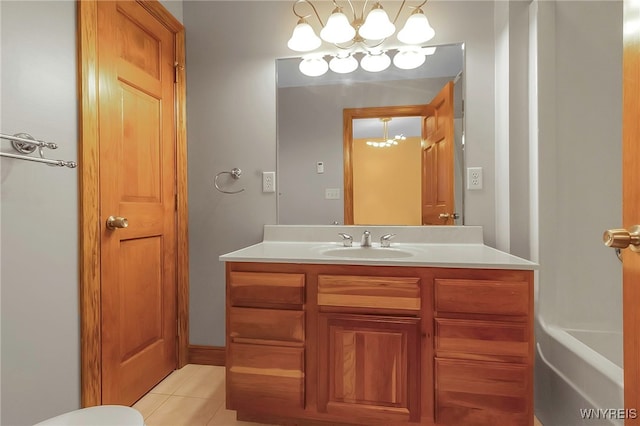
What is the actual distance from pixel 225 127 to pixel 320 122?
0.57 meters

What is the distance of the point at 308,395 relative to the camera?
1372 millimetres

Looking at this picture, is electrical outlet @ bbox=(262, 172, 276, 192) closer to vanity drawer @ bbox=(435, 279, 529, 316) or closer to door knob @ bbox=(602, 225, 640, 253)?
vanity drawer @ bbox=(435, 279, 529, 316)

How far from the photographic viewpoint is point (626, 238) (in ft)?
2.09

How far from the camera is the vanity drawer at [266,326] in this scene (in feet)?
4.51

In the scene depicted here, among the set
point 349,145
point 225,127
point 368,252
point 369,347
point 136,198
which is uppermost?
point 225,127

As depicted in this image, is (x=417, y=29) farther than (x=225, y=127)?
No

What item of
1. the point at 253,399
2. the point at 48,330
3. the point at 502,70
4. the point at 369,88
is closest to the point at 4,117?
the point at 48,330

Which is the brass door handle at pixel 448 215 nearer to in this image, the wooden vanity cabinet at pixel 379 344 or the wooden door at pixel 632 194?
the wooden vanity cabinet at pixel 379 344

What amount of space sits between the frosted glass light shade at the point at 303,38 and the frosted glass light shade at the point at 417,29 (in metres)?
0.47

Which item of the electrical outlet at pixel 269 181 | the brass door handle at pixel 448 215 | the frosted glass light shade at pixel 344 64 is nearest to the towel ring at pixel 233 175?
the electrical outlet at pixel 269 181

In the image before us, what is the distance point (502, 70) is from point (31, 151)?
6.72 feet

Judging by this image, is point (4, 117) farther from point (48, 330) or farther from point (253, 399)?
point (253, 399)

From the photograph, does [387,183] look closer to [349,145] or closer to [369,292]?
[349,145]

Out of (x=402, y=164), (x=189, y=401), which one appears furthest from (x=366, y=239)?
(x=189, y=401)
